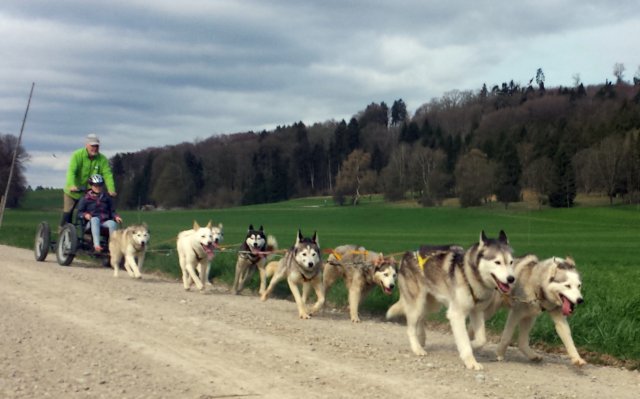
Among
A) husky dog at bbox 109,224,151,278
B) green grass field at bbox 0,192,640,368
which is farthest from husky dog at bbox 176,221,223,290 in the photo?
husky dog at bbox 109,224,151,278

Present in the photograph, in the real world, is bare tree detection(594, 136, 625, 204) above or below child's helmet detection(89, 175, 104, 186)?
above

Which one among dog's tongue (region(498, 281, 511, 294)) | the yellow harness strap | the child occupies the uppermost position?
the child

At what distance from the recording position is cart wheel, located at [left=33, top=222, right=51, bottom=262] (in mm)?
17906

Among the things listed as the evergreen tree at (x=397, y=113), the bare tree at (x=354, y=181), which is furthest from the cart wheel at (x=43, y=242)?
the evergreen tree at (x=397, y=113)

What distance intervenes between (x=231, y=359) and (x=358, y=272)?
13.9ft

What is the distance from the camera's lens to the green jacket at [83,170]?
55.5 ft

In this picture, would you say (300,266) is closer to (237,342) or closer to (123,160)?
(237,342)

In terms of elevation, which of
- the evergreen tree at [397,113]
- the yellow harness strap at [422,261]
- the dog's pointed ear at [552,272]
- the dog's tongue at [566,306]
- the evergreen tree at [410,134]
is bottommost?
the dog's tongue at [566,306]

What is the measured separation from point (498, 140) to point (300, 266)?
97.0 m

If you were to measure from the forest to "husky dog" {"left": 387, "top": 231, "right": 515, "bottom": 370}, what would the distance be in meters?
81.2

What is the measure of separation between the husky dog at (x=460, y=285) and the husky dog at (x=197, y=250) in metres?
5.76

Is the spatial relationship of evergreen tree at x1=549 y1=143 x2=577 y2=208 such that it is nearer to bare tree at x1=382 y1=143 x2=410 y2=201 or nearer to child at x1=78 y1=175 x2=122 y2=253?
bare tree at x1=382 y1=143 x2=410 y2=201

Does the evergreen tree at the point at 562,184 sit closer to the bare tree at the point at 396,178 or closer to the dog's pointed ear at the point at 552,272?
the bare tree at the point at 396,178

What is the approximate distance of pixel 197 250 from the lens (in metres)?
13.8
